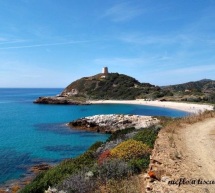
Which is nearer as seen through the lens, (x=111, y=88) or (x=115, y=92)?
(x=115, y=92)

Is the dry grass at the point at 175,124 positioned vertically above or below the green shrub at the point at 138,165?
above

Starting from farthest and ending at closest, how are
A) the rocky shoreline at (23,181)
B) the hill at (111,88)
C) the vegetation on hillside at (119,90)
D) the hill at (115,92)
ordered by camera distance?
the hill at (111,88)
the vegetation on hillside at (119,90)
the hill at (115,92)
the rocky shoreline at (23,181)

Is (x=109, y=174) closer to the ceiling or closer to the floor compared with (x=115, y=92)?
closer to the floor

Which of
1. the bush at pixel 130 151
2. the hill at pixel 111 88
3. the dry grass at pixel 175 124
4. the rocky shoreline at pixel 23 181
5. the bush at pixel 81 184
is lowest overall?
the rocky shoreline at pixel 23 181

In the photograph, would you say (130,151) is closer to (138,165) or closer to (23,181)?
(138,165)

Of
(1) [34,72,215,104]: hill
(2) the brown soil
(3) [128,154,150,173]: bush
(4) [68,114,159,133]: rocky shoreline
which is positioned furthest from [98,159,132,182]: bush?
(1) [34,72,215,104]: hill

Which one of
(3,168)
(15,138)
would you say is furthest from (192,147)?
(15,138)

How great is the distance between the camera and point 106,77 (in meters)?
148

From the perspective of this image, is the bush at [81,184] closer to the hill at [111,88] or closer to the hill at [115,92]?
the hill at [115,92]

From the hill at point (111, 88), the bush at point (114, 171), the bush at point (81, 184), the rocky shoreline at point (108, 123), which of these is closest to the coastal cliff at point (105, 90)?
the hill at point (111, 88)

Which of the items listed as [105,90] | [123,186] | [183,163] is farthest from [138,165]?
[105,90]

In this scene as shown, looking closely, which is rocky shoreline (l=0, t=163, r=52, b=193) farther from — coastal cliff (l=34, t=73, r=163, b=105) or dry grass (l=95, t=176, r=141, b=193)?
coastal cliff (l=34, t=73, r=163, b=105)

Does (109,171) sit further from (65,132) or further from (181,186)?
(65,132)

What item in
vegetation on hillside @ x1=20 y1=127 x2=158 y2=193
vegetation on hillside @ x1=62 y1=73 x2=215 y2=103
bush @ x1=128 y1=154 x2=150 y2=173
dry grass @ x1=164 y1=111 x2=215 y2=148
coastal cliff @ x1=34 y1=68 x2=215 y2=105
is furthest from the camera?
vegetation on hillside @ x1=62 y1=73 x2=215 y2=103
